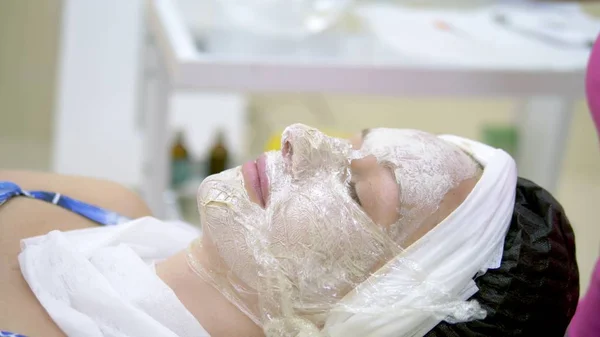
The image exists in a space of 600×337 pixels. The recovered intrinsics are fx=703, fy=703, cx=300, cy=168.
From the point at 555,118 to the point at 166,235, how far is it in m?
1.77

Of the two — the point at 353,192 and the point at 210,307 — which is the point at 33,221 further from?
the point at 353,192

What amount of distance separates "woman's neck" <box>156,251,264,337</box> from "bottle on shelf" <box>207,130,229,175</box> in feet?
5.64

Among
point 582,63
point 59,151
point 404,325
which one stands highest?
point 582,63

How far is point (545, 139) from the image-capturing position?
2605mm

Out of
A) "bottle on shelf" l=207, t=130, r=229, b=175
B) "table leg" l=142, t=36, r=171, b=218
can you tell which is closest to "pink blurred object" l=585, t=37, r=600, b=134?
"table leg" l=142, t=36, r=171, b=218

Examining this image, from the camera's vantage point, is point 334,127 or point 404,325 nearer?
point 404,325

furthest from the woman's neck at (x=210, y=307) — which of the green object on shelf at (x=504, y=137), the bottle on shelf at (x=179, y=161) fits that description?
the green object on shelf at (x=504, y=137)

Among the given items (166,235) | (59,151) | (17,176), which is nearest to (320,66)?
(166,235)

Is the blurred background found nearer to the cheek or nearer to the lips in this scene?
the lips

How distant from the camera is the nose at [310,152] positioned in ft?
3.48

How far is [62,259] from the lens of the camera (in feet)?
3.45

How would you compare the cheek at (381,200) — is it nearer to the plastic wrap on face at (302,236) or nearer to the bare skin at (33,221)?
the plastic wrap on face at (302,236)

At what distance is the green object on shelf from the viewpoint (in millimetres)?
2883

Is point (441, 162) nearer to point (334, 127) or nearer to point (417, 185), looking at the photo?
point (417, 185)
